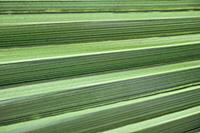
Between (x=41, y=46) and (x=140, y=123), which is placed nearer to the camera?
(x=41, y=46)

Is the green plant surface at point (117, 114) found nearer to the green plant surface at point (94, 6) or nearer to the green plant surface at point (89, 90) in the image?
the green plant surface at point (89, 90)

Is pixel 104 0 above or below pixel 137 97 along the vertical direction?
above

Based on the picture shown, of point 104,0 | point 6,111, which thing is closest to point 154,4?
point 104,0

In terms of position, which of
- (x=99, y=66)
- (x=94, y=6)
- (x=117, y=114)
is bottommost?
(x=117, y=114)

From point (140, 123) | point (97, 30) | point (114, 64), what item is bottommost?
point (140, 123)

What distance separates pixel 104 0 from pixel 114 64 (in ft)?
0.90

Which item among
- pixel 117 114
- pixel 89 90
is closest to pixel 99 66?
pixel 89 90

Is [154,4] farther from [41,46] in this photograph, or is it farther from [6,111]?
[6,111]

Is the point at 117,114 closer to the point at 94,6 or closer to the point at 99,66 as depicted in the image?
the point at 99,66

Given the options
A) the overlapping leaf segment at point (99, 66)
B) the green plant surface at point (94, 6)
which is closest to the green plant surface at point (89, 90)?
the overlapping leaf segment at point (99, 66)

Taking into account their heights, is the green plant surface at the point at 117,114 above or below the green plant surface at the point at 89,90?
below

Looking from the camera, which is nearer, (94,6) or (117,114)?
(94,6)

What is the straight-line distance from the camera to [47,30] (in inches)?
42.5

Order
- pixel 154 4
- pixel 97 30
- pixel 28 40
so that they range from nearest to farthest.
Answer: pixel 28 40 < pixel 97 30 < pixel 154 4
